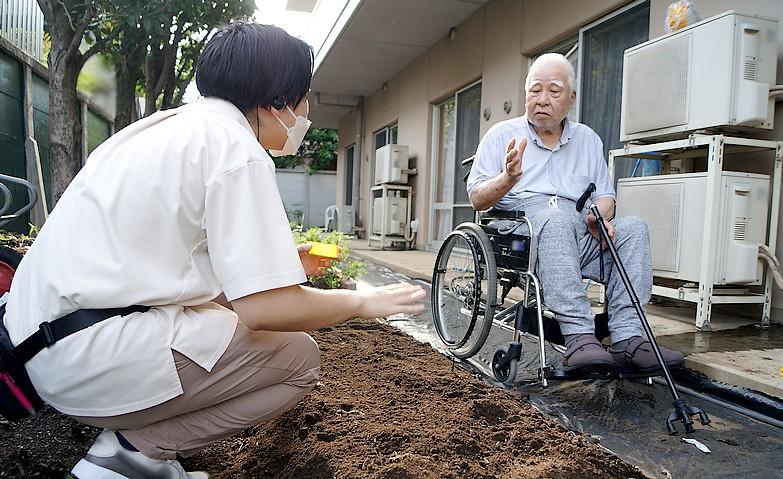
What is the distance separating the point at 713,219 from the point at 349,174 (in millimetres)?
11606

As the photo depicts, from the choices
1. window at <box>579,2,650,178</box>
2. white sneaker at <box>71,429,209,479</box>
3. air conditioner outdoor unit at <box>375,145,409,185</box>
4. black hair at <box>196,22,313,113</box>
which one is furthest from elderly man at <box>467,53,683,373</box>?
air conditioner outdoor unit at <box>375,145,409,185</box>

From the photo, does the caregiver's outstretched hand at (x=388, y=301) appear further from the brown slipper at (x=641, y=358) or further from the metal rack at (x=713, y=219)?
the metal rack at (x=713, y=219)

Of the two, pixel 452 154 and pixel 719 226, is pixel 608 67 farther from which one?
pixel 452 154

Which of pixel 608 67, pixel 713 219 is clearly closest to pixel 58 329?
pixel 713 219

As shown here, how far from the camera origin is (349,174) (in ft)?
46.2

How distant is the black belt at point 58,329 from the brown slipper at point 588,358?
151cm

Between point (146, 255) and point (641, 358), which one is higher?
point (146, 255)

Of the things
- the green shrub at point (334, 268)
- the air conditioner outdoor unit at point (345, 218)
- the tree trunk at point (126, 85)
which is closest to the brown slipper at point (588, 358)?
the green shrub at point (334, 268)

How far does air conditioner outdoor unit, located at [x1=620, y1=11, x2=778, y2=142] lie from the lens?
9.37 feet

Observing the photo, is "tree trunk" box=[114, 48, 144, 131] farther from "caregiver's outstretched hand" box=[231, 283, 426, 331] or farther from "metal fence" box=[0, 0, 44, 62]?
"caregiver's outstretched hand" box=[231, 283, 426, 331]

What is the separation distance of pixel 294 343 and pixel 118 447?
0.44 m

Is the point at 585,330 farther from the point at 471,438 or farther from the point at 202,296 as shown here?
the point at 202,296

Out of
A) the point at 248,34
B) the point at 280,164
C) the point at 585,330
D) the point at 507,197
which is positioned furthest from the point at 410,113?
the point at 280,164

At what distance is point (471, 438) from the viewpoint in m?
1.67
